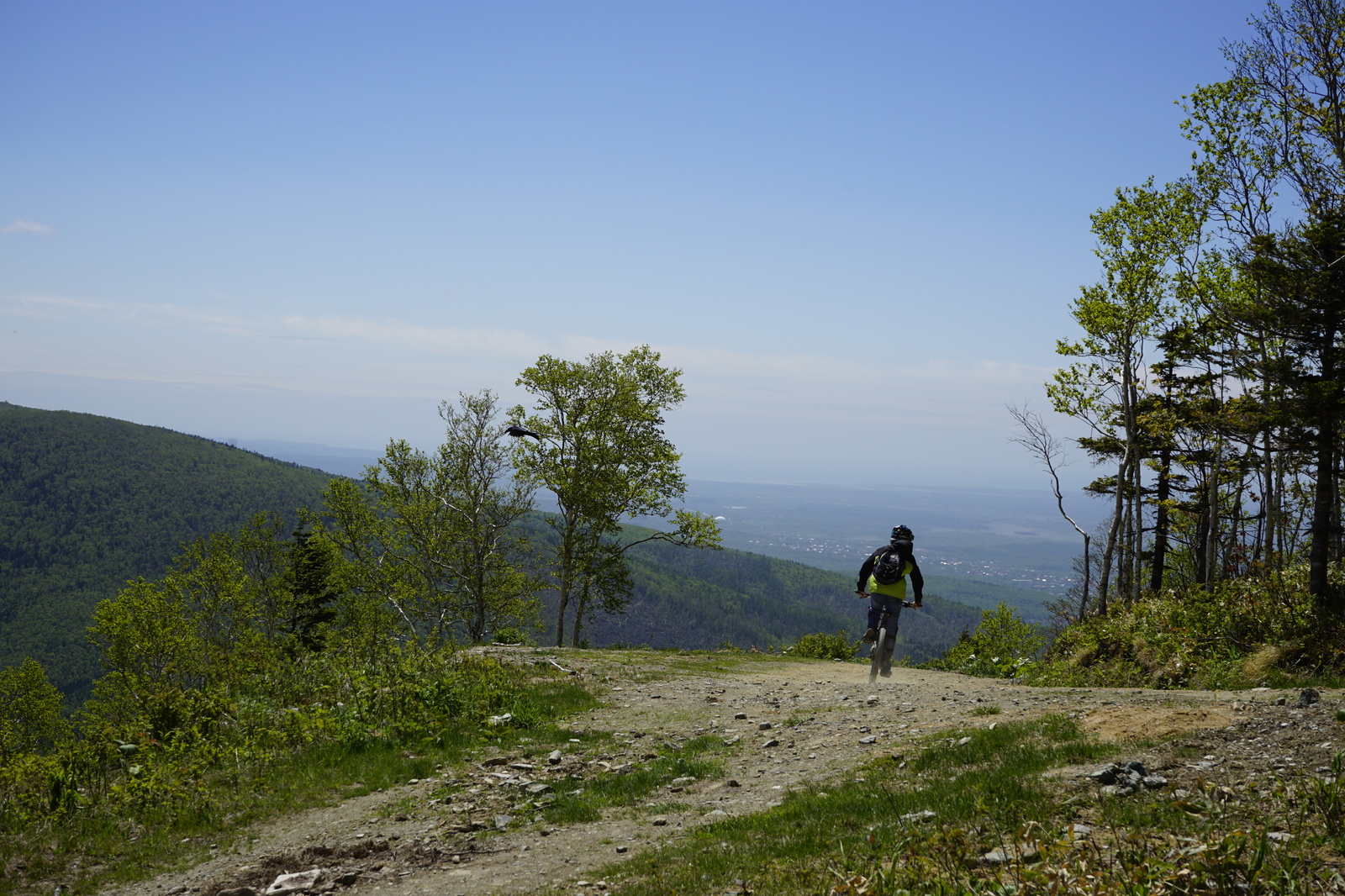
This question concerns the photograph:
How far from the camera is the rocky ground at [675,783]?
7.10 meters

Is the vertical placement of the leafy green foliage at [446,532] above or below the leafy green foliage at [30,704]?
above

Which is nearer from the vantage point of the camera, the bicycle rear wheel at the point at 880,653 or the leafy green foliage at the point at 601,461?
the bicycle rear wheel at the point at 880,653

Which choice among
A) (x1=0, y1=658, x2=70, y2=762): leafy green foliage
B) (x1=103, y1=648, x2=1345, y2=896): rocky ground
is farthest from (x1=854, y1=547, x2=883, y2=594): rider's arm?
(x1=0, y1=658, x2=70, y2=762): leafy green foliage

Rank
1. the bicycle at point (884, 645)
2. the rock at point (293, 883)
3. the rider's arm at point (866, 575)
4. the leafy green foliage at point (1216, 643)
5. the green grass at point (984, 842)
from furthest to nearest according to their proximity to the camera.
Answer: the bicycle at point (884, 645), the rider's arm at point (866, 575), the leafy green foliage at point (1216, 643), the rock at point (293, 883), the green grass at point (984, 842)

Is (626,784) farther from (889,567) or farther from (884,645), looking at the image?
(884,645)

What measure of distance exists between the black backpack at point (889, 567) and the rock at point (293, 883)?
10624 millimetres

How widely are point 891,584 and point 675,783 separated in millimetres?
6788

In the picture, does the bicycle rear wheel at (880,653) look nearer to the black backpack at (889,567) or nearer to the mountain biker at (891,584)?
the mountain biker at (891,584)

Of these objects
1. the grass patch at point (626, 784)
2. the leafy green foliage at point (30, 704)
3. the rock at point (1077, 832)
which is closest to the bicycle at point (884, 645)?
the grass patch at point (626, 784)

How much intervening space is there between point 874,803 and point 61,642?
696 ft

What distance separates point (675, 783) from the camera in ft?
31.4

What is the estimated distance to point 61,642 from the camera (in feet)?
542

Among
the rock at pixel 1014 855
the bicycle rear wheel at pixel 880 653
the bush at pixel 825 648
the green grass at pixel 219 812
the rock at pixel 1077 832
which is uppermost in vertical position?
the rock at pixel 1077 832

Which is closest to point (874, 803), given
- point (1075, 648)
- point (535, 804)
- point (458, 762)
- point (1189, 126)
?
point (535, 804)
